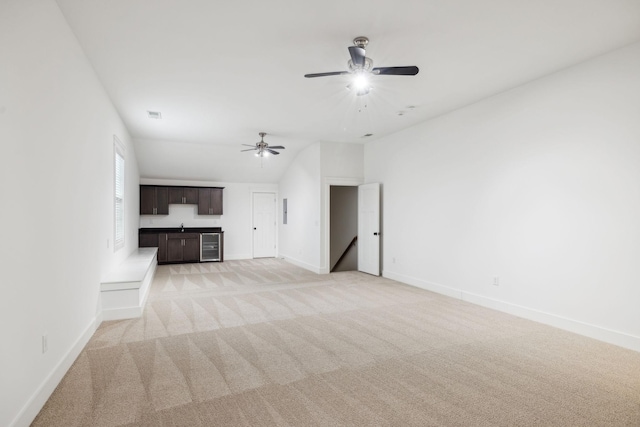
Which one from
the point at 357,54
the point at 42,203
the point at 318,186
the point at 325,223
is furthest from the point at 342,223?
the point at 42,203

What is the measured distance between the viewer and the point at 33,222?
2.35 metres

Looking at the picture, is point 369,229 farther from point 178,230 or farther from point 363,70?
point 178,230

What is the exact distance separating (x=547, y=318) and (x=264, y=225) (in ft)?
25.8

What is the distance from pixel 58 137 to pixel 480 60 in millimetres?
4177

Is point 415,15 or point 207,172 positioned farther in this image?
point 207,172

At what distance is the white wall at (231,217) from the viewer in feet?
31.8

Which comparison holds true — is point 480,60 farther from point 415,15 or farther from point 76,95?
point 76,95

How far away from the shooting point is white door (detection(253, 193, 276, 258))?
34.1 ft

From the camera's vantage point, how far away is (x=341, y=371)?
2.91 m

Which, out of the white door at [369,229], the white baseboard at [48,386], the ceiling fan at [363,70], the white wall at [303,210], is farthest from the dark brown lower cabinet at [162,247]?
the ceiling fan at [363,70]

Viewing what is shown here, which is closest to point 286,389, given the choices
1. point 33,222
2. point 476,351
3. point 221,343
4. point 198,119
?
point 221,343

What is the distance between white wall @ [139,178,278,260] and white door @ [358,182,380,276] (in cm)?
383

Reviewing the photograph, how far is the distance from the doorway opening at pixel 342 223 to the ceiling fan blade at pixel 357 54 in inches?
263

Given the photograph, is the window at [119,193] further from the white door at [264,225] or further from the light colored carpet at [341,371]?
the white door at [264,225]
